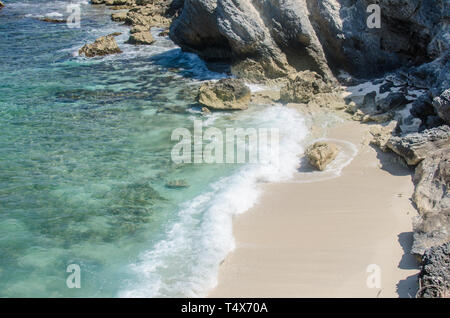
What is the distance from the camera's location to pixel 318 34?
1280 centimetres

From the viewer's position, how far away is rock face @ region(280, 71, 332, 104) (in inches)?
450

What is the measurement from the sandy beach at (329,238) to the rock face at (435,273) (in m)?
0.24

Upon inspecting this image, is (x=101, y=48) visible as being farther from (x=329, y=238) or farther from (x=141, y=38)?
(x=329, y=238)

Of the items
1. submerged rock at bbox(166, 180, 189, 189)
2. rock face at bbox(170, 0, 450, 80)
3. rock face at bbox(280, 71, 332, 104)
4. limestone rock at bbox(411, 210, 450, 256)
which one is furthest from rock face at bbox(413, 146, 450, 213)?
rock face at bbox(170, 0, 450, 80)

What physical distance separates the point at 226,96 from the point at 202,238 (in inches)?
224

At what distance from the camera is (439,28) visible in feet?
33.9

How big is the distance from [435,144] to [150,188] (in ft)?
16.3

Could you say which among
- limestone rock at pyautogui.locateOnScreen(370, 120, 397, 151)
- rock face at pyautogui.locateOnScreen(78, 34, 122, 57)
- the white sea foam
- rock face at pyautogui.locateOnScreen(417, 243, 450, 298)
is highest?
rock face at pyautogui.locateOnScreen(78, 34, 122, 57)

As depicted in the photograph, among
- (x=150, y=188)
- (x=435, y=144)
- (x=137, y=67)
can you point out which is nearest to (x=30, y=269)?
(x=150, y=188)

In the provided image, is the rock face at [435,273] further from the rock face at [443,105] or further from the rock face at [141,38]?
the rock face at [141,38]

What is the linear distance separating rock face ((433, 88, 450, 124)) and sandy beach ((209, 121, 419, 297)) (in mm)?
1124

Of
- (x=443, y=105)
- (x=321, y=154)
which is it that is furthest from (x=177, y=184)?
(x=443, y=105)

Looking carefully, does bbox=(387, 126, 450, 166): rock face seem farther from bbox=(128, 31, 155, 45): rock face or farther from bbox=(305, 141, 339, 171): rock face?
bbox=(128, 31, 155, 45): rock face

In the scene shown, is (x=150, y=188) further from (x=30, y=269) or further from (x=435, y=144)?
(x=435, y=144)
